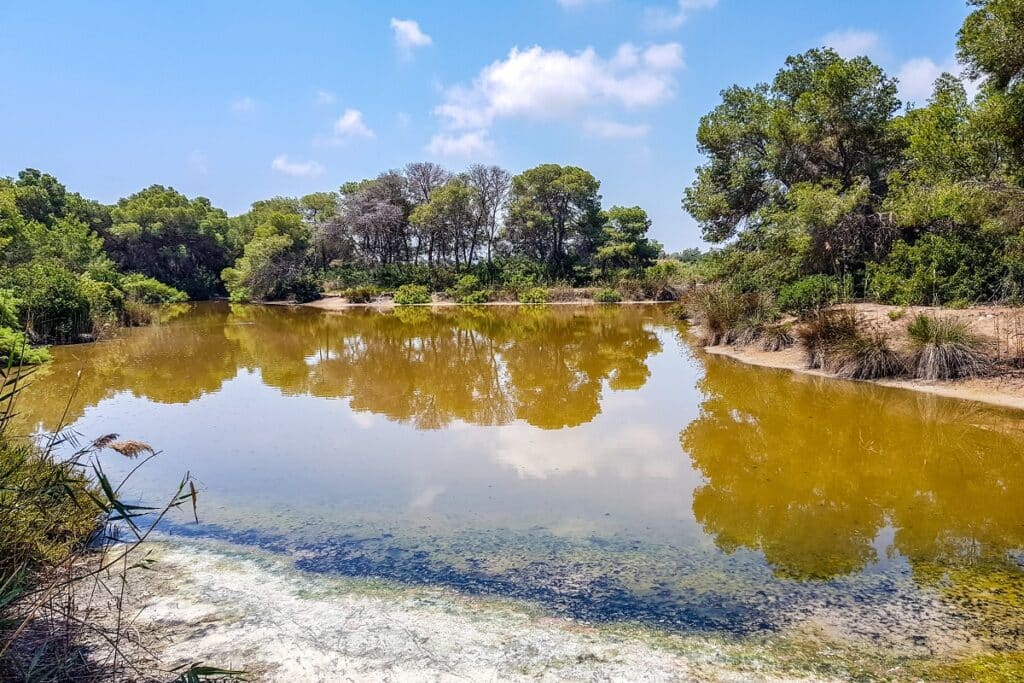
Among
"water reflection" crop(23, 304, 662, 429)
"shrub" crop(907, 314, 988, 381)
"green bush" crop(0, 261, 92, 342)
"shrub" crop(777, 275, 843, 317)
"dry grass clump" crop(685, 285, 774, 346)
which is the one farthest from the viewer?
"green bush" crop(0, 261, 92, 342)

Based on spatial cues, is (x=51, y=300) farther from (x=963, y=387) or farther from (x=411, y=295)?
(x=411, y=295)

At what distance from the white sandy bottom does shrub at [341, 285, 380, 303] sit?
3785cm

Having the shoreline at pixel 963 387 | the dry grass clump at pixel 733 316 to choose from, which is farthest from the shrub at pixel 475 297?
the shoreline at pixel 963 387

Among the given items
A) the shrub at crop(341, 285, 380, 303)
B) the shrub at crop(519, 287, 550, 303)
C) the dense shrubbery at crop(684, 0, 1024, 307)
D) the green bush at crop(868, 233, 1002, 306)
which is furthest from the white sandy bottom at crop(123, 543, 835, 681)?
the shrub at crop(341, 285, 380, 303)

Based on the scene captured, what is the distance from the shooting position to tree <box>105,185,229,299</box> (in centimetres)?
4425

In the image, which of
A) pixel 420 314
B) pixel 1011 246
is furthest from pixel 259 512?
pixel 420 314

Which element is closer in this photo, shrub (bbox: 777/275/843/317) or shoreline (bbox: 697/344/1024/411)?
shoreline (bbox: 697/344/1024/411)

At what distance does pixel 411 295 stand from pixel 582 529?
36.7 m

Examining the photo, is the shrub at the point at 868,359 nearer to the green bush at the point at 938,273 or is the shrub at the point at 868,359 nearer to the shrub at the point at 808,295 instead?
the green bush at the point at 938,273

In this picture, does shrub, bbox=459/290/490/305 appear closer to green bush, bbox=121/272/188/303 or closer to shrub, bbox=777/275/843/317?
green bush, bbox=121/272/188/303

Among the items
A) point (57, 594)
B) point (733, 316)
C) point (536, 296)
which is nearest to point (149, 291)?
point (536, 296)

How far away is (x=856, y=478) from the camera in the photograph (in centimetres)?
683

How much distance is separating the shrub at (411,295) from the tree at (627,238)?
1297cm

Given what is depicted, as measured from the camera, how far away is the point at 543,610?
13.7ft
